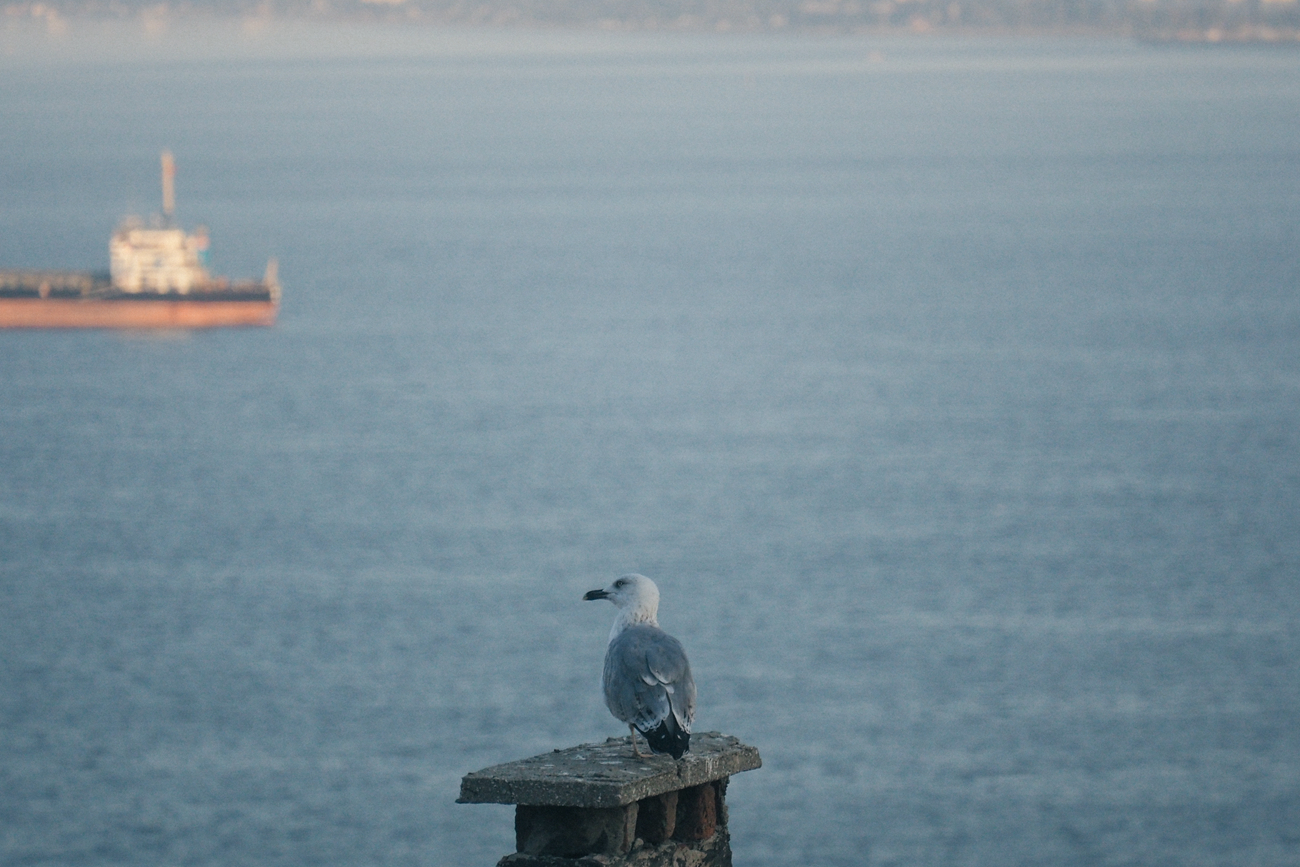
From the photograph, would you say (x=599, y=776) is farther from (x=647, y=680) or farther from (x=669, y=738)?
A: (x=647, y=680)

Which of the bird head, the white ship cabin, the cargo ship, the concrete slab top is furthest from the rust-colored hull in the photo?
the concrete slab top

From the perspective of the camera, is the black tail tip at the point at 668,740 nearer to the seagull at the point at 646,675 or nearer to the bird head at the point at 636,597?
the seagull at the point at 646,675

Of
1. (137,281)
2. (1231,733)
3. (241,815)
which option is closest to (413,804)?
(241,815)

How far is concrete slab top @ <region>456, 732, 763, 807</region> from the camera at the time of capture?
20.6ft

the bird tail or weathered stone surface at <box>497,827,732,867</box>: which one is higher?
the bird tail

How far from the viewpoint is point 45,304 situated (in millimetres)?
123375

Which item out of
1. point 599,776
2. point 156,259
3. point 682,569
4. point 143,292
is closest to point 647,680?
point 599,776

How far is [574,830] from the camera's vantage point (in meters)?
6.50

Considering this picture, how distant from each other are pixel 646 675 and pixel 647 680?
3.3 inches

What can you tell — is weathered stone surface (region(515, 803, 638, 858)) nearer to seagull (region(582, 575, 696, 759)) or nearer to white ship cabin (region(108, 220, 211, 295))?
seagull (region(582, 575, 696, 759))

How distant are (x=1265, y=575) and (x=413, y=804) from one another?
37968 millimetres

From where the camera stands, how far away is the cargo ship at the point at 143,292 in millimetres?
116438

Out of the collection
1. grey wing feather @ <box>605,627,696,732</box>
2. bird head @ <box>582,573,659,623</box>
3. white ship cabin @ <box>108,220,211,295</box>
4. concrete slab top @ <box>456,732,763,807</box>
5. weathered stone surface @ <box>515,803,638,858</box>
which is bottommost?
weathered stone surface @ <box>515,803,638,858</box>

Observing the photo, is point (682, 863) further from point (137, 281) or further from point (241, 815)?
point (137, 281)
